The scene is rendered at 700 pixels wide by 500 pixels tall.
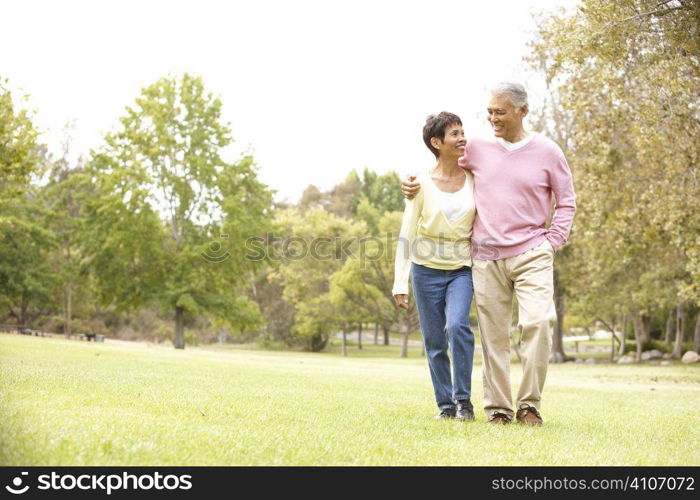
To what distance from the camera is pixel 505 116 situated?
5953 millimetres

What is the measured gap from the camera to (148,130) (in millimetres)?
34219

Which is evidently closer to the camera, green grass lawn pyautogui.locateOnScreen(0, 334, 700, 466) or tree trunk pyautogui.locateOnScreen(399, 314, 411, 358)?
green grass lawn pyautogui.locateOnScreen(0, 334, 700, 466)

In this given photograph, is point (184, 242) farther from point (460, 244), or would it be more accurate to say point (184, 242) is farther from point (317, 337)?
point (460, 244)

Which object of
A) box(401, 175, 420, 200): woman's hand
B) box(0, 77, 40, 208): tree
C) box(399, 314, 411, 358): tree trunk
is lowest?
box(399, 314, 411, 358): tree trunk

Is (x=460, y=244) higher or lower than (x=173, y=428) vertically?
higher

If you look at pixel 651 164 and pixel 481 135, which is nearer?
pixel 481 135

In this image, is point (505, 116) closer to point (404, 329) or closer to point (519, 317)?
point (519, 317)

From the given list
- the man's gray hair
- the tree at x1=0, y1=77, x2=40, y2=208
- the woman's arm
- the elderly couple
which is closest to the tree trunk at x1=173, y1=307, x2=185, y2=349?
the tree at x1=0, y1=77, x2=40, y2=208

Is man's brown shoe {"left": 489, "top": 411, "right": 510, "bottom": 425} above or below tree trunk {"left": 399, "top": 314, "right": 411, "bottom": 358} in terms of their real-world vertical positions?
above

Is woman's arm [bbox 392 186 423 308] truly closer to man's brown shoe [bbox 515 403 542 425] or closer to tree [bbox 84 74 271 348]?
man's brown shoe [bbox 515 403 542 425]

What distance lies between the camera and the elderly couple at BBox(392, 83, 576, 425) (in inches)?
227
